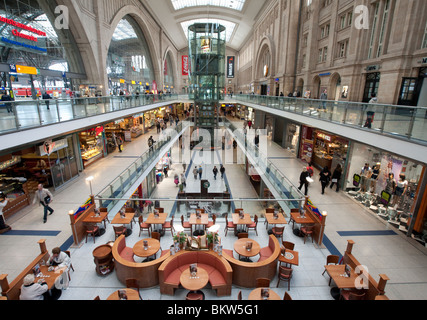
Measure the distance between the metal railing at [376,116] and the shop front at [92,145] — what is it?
43.2 ft

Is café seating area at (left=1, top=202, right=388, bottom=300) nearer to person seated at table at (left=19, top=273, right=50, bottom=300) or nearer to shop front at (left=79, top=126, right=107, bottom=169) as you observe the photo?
person seated at table at (left=19, top=273, right=50, bottom=300)

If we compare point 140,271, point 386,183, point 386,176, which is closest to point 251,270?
point 140,271

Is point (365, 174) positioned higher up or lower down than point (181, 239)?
higher up

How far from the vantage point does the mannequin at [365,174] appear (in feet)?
34.3

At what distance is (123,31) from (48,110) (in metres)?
23.3

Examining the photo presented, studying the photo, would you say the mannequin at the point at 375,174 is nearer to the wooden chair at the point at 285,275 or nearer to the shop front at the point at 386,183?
the shop front at the point at 386,183

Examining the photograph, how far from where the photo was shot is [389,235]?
26.2 ft

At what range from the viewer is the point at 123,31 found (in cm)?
2677

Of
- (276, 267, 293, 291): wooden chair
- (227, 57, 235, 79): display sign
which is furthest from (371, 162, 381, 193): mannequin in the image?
(227, 57, 235, 79): display sign

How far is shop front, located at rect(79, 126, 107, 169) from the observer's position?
14266mm

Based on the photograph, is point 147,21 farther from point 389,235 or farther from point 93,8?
point 389,235

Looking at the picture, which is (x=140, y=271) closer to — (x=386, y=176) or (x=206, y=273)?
(x=206, y=273)
